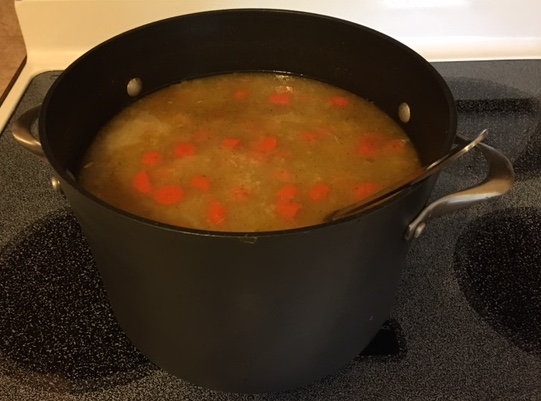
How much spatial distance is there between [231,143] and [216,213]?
17 cm

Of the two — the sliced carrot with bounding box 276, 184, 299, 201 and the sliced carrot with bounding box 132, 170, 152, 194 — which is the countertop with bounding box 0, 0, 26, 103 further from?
the sliced carrot with bounding box 276, 184, 299, 201

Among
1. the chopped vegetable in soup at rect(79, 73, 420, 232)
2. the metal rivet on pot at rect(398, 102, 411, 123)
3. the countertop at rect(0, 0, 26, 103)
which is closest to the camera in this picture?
the chopped vegetable in soup at rect(79, 73, 420, 232)

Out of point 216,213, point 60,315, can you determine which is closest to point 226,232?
point 216,213

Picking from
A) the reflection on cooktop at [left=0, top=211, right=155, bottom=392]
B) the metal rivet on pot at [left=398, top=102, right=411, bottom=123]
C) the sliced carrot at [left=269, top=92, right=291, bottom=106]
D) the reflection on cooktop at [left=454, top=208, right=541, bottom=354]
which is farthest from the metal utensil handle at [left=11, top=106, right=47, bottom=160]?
the reflection on cooktop at [left=454, top=208, right=541, bottom=354]

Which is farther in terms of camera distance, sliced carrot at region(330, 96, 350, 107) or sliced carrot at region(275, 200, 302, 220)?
sliced carrot at region(330, 96, 350, 107)

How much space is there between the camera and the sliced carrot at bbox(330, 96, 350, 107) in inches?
38.5

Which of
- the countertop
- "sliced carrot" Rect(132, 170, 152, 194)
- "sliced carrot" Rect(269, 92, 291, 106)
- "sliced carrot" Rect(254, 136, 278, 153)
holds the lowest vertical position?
the countertop

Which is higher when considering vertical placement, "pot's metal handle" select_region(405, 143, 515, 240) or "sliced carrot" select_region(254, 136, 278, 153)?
"pot's metal handle" select_region(405, 143, 515, 240)

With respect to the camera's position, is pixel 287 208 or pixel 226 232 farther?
pixel 287 208

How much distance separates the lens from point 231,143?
906mm

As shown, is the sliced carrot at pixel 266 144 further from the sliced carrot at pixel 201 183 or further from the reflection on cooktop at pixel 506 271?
Answer: the reflection on cooktop at pixel 506 271

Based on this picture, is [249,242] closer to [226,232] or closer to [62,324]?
[226,232]

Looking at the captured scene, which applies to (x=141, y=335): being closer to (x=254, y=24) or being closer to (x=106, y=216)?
(x=106, y=216)

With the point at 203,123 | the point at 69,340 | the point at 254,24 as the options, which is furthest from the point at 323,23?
the point at 69,340
